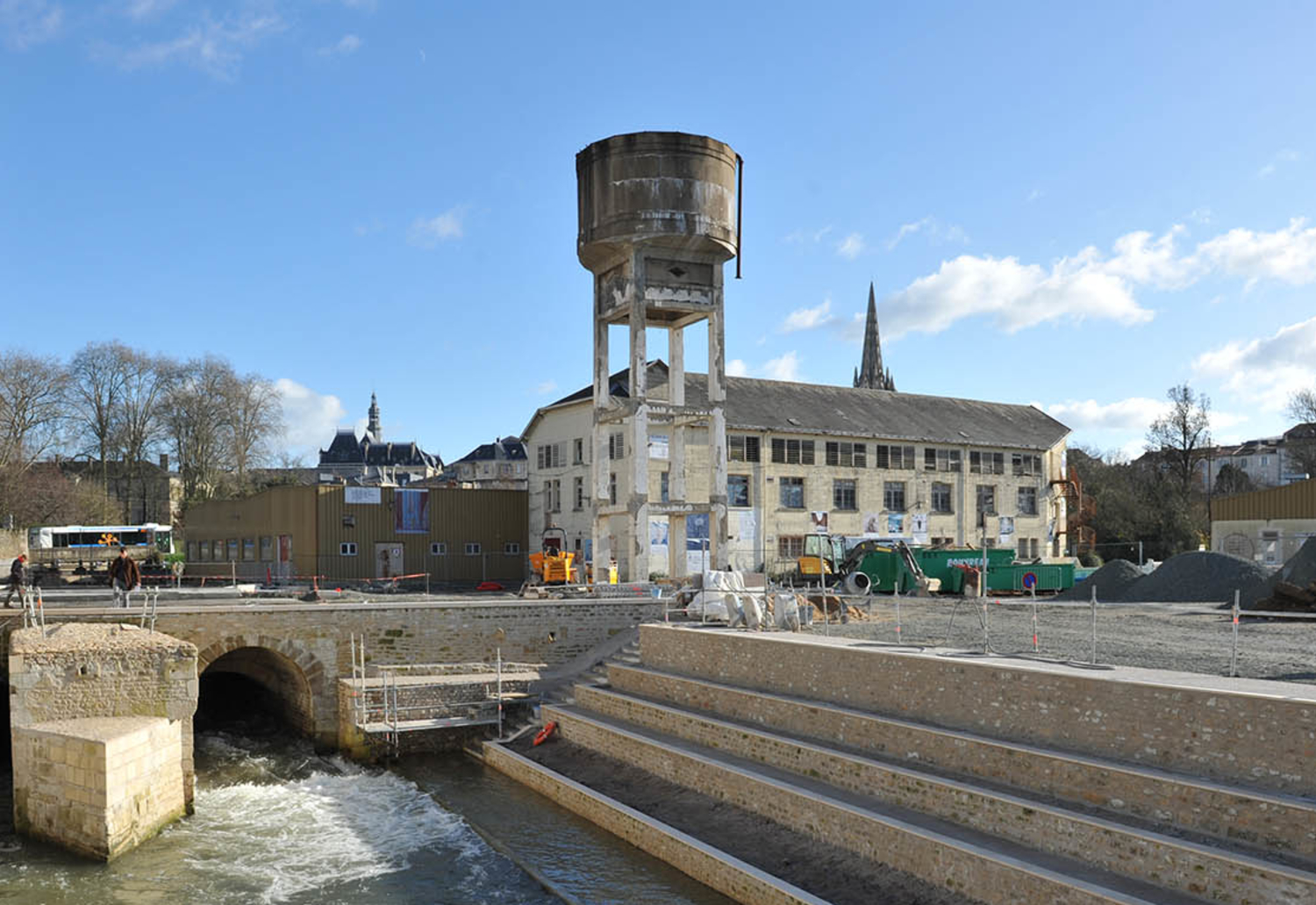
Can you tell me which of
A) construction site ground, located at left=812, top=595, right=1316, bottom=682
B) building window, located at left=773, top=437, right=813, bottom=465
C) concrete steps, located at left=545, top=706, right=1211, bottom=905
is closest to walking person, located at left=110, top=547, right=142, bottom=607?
concrete steps, located at left=545, top=706, right=1211, bottom=905

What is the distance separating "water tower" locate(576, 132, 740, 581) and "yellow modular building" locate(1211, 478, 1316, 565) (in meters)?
21.5

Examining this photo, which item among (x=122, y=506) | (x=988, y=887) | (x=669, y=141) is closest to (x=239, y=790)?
(x=988, y=887)

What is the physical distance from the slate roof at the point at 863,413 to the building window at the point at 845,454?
620 millimetres

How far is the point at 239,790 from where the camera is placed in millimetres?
19266

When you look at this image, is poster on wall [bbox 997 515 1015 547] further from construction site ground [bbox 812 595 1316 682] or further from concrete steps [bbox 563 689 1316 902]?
concrete steps [bbox 563 689 1316 902]

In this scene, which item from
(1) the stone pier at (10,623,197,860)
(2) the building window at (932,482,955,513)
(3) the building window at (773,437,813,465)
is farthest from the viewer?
(2) the building window at (932,482,955,513)

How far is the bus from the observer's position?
52219mm

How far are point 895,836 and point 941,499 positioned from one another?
40.0 meters

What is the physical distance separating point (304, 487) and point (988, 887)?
37760mm

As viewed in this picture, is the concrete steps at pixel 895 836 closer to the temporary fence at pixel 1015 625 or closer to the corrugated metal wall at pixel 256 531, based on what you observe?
the temporary fence at pixel 1015 625

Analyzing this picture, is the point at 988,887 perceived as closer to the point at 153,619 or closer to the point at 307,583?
the point at 153,619

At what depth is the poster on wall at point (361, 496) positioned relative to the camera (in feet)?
143

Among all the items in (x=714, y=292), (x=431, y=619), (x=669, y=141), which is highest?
(x=669, y=141)

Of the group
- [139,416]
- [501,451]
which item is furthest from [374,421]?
[139,416]
